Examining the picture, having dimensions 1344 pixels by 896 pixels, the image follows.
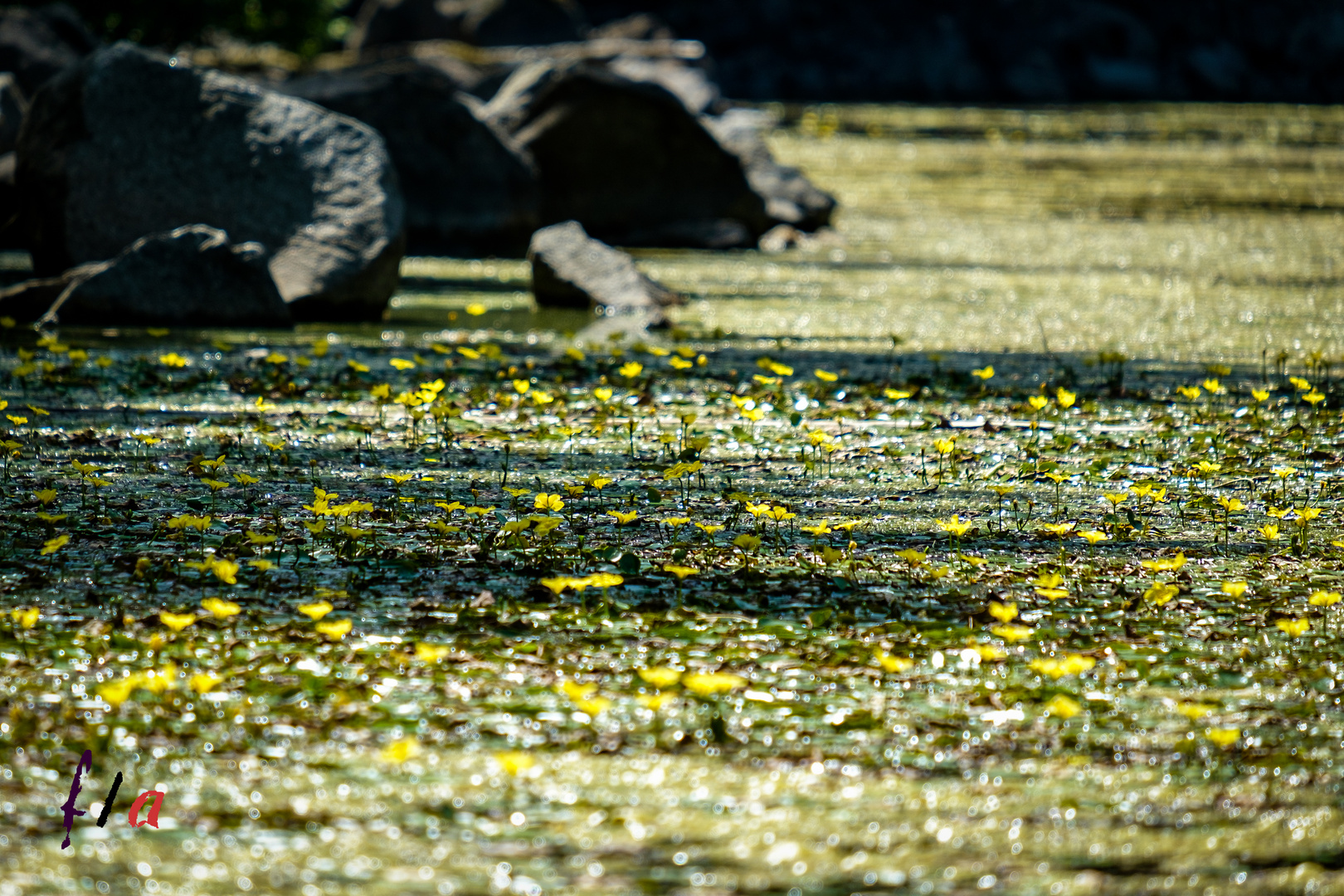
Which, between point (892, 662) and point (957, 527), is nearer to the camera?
point (892, 662)

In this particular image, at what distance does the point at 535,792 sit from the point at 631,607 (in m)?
0.96

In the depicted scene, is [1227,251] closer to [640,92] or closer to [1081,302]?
[1081,302]

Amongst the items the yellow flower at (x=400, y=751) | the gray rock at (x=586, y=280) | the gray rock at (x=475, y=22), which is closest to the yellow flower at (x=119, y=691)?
Answer: the yellow flower at (x=400, y=751)

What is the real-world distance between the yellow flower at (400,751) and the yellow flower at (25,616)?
916 millimetres

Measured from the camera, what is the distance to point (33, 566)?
362 cm

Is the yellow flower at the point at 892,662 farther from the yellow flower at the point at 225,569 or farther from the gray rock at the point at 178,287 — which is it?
the gray rock at the point at 178,287

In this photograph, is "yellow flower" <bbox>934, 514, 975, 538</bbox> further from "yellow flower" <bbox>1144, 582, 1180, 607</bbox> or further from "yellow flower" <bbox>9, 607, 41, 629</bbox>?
"yellow flower" <bbox>9, 607, 41, 629</bbox>

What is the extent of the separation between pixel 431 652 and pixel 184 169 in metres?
6.05

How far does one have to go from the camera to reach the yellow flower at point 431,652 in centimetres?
295

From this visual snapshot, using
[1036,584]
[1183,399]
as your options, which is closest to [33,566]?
[1036,584]

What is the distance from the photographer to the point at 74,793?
2.45 metres

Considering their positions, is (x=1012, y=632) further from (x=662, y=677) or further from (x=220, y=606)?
(x=220, y=606)

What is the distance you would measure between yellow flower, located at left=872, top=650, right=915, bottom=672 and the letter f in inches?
59.2
